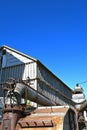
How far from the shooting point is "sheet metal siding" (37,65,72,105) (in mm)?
22356

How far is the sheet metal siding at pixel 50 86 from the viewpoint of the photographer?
880 inches

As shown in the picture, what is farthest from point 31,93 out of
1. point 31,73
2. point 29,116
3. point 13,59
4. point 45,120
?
point 13,59

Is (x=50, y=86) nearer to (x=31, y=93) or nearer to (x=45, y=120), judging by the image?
(x=31, y=93)

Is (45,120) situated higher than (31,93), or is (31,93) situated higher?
(31,93)

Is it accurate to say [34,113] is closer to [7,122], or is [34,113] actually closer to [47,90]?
[7,122]

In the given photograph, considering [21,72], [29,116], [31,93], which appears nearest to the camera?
[29,116]

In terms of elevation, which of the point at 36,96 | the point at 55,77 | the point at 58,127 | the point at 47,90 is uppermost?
the point at 55,77

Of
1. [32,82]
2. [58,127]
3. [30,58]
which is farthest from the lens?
[30,58]

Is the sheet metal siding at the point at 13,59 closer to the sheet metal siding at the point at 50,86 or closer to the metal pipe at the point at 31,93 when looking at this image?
the sheet metal siding at the point at 50,86

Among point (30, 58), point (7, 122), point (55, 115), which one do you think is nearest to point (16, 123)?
point (7, 122)

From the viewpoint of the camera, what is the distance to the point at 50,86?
946 inches

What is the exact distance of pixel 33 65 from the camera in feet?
74.1

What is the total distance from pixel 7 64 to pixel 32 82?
168 inches

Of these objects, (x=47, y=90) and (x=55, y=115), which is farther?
(x=47, y=90)
